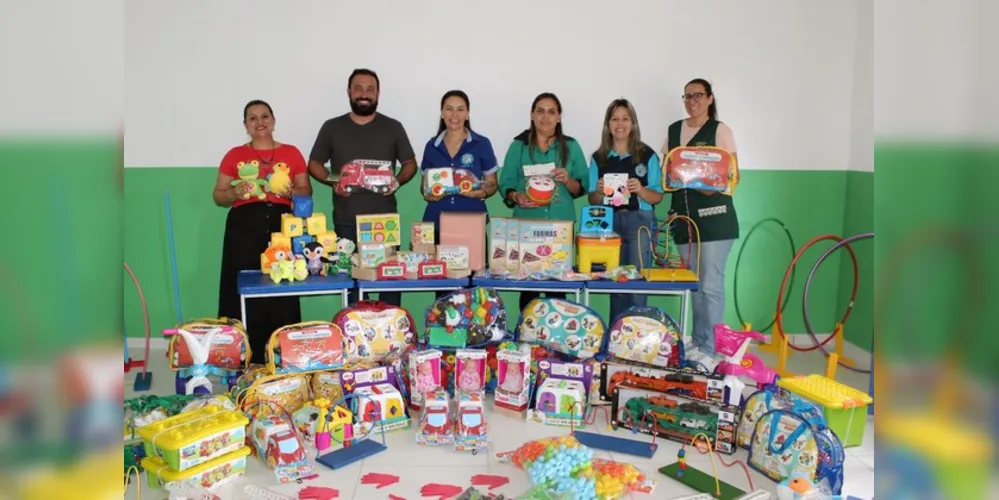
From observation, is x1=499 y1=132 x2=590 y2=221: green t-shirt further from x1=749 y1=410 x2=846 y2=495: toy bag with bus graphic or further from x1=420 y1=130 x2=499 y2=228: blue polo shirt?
x1=749 y1=410 x2=846 y2=495: toy bag with bus graphic

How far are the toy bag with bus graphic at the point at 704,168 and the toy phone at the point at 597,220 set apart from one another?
1.75ft

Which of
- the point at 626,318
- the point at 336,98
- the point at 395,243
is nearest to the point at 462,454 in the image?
the point at 626,318

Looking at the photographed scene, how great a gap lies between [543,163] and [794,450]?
2.79 m

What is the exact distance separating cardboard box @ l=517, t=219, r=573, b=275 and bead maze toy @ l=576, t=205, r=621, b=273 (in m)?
0.09

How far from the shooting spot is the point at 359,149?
18.1ft

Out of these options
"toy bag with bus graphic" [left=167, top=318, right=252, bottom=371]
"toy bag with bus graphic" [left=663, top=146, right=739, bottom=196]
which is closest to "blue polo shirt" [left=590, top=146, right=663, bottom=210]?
"toy bag with bus graphic" [left=663, top=146, right=739, bottom=196]

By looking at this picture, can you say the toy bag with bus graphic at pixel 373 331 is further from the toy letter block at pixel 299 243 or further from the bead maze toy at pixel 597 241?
the bead maze toy at pixel 597 241

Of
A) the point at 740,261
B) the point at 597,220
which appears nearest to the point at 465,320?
the point at 597,220

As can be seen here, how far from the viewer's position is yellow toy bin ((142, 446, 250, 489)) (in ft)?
11.3

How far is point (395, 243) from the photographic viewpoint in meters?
5.24

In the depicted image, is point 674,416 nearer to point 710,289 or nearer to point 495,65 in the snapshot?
point 710,289
